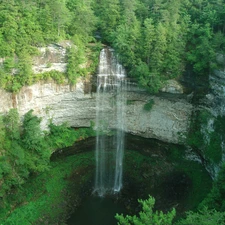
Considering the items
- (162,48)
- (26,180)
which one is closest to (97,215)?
(26,180)

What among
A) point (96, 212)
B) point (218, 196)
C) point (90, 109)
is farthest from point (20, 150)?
point (218, 196)

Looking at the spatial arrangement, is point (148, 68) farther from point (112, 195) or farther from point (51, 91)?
point (112, 195)

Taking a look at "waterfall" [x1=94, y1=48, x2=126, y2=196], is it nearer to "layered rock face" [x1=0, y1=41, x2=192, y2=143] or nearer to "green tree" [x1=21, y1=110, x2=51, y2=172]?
"layered rock face" [x1=0, y1=41, x2=192, y2=143]

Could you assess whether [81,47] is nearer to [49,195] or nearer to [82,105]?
[82,105]

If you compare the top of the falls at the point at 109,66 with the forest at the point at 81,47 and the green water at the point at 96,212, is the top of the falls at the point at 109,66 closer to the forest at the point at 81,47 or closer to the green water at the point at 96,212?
the forest at the point at 81,47

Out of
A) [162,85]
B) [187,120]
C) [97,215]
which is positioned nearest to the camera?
[97,215]

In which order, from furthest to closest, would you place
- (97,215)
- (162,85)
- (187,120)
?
(187,120)
(162,85)
(97,215)
